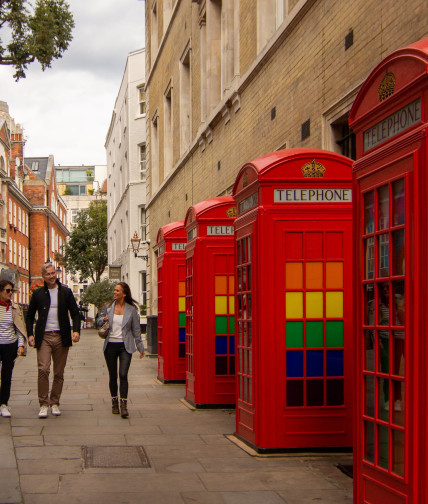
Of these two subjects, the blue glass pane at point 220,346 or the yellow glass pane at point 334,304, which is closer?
the yellow glass pane at point 334,304

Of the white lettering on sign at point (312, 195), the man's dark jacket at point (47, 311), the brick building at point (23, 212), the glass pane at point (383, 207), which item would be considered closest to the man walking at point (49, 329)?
the man's dark jacket at point (47, 311)

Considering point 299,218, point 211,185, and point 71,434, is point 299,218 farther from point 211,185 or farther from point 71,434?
point 211,185

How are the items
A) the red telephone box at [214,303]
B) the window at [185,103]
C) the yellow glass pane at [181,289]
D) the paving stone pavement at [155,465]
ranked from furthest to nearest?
the window at [185,103] < the yellow glass pane at [181,289] < the red telephone box at [214,303] < the paving stone pavement at [155,465]

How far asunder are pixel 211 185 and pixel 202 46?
3359 millimetres

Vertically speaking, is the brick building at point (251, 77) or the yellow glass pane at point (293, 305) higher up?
the brick building at point (251, 77)

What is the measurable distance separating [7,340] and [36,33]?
12.8ft

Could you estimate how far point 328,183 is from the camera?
27.2ft

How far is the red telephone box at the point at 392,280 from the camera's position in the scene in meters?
4.80

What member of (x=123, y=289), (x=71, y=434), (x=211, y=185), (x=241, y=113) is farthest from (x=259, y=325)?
(x=211, y=185)

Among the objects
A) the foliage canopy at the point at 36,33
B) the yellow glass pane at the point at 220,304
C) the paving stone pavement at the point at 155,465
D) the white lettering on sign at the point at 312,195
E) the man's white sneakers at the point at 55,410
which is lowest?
the paving stone pavement at the point at 155,465

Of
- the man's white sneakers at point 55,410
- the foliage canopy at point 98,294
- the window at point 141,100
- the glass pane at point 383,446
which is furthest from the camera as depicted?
the foliage canopy at point 98,294

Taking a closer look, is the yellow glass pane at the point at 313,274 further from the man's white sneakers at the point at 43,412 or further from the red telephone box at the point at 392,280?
the man's white sneakers at the point at 43,412

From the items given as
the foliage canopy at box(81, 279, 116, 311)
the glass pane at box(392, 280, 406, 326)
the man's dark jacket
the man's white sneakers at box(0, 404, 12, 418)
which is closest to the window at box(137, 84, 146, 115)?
the foliage canopy at box(81, 279, 116, 311)

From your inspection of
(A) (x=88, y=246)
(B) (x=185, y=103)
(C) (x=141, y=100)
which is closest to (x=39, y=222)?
(A) (x=88, y=246)
